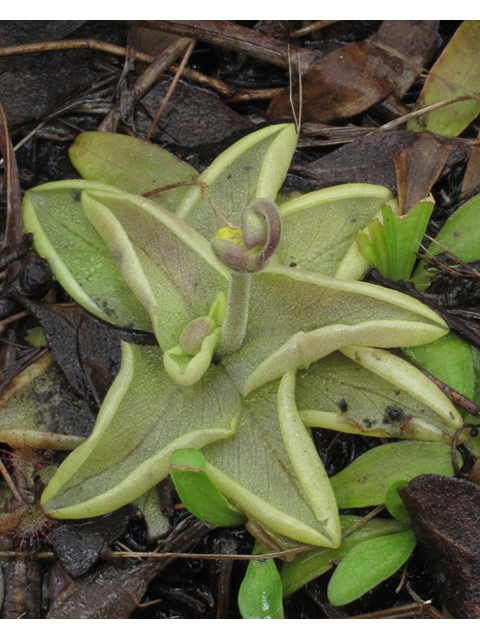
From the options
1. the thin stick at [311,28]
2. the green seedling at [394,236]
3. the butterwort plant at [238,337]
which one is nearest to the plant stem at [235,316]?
the butterwort plant at [238,337]

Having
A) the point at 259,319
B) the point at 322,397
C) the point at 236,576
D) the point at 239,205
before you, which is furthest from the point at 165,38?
the point at 236,576

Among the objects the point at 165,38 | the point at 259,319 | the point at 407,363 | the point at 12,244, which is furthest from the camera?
the point at 165,38

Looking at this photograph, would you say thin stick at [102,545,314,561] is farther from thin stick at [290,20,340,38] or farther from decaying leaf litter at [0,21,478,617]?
thin stick at [290,20,340,38]

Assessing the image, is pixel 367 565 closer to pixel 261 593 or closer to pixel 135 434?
pixel 261 593

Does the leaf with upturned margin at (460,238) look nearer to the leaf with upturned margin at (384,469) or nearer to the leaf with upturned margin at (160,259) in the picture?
the leaf with upturned margin at (384,469)

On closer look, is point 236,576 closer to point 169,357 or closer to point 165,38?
point 169,357

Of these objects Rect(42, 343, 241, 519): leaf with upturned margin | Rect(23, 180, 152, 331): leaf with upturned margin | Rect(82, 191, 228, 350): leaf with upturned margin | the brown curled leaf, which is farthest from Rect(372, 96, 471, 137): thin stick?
the brown curled leaf
